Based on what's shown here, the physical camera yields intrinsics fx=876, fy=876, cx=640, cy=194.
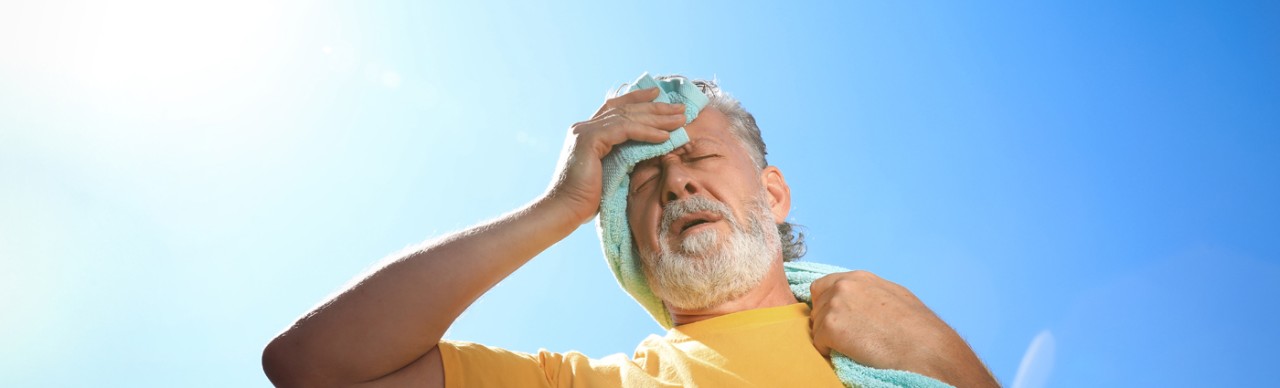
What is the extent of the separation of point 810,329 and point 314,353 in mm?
1366

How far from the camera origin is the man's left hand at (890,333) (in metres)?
2.25


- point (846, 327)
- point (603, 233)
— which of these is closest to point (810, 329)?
point (846, 327)

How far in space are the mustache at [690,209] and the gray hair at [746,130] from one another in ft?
1.27

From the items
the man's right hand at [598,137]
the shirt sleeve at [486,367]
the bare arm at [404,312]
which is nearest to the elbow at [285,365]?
the bare arm at [404,312]

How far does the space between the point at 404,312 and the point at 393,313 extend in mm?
26

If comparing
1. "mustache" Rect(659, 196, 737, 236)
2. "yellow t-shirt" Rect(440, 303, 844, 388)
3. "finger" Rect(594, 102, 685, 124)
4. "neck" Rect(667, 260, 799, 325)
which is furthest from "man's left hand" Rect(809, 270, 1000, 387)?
"finger" Rect(594, 102, 685, 124)

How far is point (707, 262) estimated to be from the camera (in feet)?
8.68

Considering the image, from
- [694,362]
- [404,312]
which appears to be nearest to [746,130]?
[694,362]

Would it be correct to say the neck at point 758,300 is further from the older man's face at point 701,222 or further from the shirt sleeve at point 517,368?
the shirt sleeve at point 517,368

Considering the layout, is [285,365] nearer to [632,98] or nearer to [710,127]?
[632,98]

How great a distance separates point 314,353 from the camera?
2.06 m

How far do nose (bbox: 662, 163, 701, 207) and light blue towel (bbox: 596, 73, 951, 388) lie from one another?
0.28ft

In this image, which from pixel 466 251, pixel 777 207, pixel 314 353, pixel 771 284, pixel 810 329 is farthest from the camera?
pixel 777 207

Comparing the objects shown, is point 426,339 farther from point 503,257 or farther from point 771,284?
point 771,284
